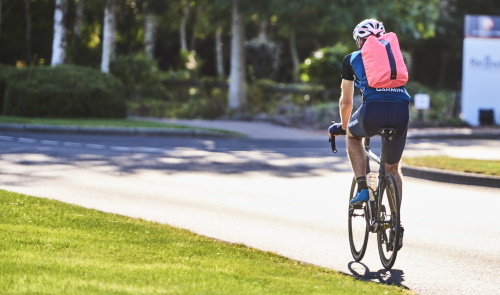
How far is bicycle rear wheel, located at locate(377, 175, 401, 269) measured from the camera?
24.2ft

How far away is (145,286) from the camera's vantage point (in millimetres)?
6008

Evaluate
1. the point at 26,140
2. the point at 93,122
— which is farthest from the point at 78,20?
the point at 26,140

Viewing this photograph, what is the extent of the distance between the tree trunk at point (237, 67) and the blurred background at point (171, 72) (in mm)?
30

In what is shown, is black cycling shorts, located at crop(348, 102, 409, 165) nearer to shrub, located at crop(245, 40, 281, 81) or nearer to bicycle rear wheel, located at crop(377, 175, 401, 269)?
bicycle rear wheel, located at crop(377, 175, 401, 269)

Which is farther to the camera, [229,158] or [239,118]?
[239,118]

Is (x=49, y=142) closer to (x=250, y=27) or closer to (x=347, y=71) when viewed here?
(x=347, y=71)

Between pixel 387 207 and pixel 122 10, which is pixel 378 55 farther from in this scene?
pixel 122 10

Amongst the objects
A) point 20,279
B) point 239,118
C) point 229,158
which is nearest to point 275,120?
point 239,118

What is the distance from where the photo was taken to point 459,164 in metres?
15.6

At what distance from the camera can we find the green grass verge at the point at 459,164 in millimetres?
14729

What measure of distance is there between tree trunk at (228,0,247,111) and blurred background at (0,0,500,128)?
0.10 feet

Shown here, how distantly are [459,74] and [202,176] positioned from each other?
43382mm

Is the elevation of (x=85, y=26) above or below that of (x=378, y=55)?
above

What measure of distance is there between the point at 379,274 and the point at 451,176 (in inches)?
281
